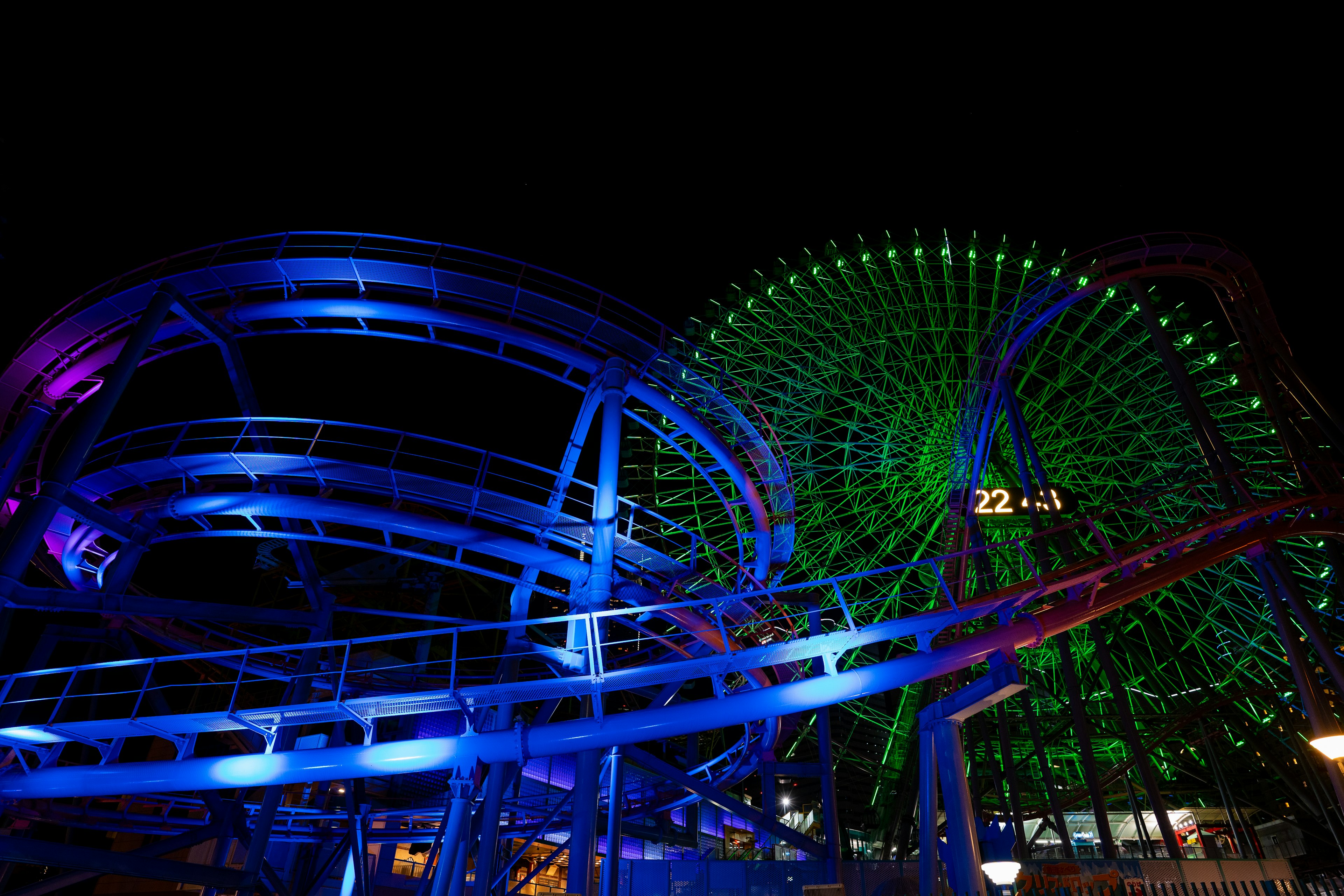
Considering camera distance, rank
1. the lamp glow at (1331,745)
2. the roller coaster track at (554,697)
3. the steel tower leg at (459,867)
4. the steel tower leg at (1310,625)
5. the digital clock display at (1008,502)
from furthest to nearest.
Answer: the digital clock display at (1008,502) < the steel tower leg at (1310,625) < the steel tower leg at (459,867) < the lamp glow at (1331,745) < the roller coaster track at (554,697)

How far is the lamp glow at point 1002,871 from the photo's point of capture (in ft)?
29.3

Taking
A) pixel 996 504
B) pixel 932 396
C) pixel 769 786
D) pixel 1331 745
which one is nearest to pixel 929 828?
pixel 1331 745

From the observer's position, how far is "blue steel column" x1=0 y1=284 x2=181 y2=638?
34.1ft

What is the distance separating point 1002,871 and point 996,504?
23.9 meters

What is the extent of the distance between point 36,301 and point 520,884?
17.5m

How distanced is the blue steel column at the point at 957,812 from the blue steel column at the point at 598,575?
4.65m

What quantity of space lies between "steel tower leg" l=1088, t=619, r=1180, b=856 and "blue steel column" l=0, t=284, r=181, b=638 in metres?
19.6

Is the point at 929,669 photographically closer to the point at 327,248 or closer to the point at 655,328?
the point at 655,328

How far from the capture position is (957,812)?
32.4 ft

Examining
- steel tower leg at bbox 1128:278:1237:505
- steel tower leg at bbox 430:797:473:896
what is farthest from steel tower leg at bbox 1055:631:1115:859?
steel tower leg at bbox 430:797:473:896

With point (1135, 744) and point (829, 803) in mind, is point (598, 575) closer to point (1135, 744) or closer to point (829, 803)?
point (829, 803)

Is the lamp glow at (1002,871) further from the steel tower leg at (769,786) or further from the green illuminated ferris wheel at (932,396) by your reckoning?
the green illuminated ferris wheel at (932,396)

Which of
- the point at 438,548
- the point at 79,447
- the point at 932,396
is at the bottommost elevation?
the point at 79,447

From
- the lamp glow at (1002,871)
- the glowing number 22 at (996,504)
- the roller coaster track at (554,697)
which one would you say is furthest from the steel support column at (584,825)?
the glowing number 22 at (996,504)
